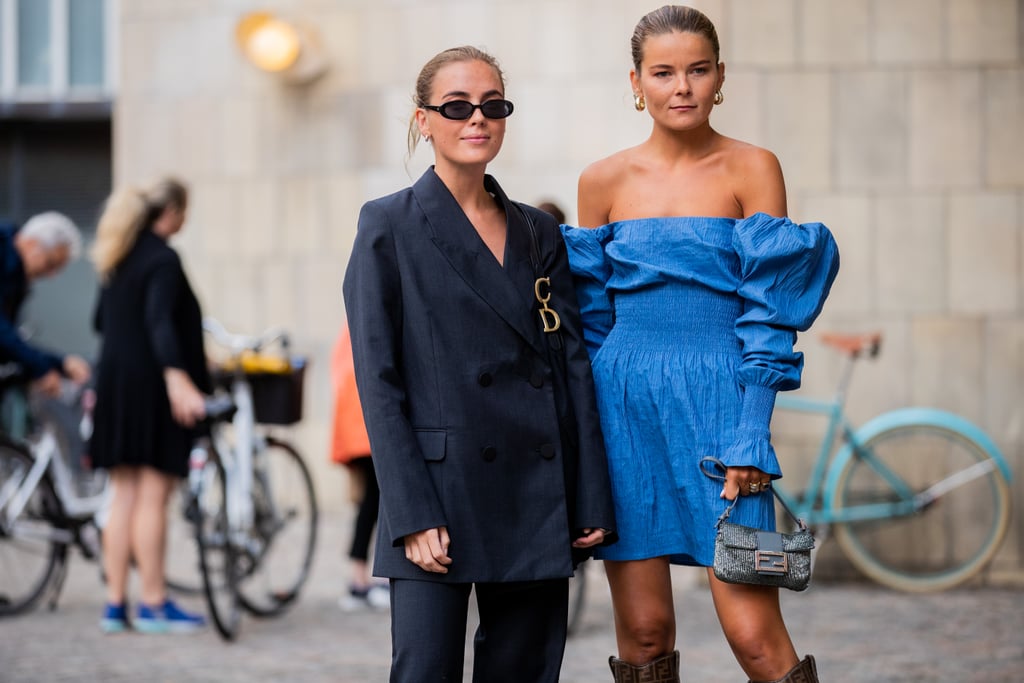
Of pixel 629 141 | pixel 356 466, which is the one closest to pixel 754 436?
pixel 356 466

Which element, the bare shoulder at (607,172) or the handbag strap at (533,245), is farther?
the bare shoulder at (607,172)

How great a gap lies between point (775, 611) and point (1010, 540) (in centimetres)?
443

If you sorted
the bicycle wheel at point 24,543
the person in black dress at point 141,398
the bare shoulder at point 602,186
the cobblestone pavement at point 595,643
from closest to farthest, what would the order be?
the bare shoulder at point 602,186
the cobblestone pavement at point 595,643
the person in black dress at point 141,398
the bicycle wheel at point 24,543

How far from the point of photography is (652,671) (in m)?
3.47

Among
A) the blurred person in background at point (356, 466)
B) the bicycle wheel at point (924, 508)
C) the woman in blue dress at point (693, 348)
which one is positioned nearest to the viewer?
the woman in blue dress at point (693, 348)

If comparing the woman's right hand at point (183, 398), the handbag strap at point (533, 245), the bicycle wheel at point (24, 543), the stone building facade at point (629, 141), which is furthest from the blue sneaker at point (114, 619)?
the handbag strap at point (533, 245)

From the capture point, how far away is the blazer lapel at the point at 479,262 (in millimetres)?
Result: 3297

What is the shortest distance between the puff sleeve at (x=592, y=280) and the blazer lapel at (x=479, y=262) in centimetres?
24

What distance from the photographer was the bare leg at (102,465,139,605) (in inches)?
261

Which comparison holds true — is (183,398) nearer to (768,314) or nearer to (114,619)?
(114,619)

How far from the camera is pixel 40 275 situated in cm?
748

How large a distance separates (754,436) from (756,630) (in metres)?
0.44

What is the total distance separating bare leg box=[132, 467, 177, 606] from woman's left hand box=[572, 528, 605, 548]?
→ 370 cm

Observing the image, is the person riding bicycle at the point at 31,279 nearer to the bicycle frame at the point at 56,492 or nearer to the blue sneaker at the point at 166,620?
the bicycle frame at the point at 56,492
